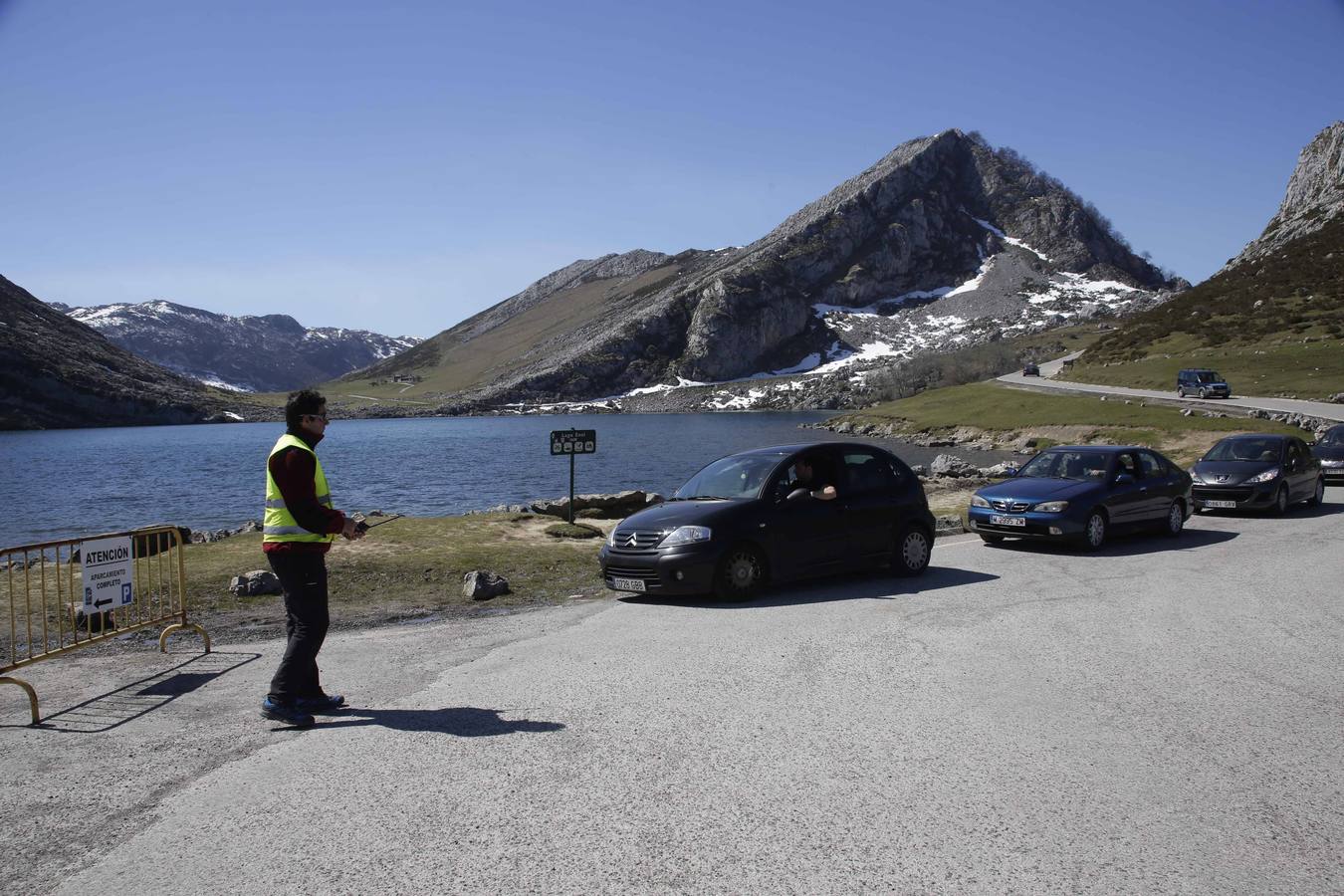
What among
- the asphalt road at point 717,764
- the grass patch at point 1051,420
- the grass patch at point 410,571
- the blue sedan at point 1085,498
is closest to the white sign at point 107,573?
the asphalt road at point 717,764

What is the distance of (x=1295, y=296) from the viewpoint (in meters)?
84.4

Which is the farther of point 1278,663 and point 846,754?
point 1278,663

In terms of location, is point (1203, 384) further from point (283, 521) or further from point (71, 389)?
point (71, 389)

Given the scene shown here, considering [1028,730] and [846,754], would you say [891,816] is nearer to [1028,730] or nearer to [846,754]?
[846,754]

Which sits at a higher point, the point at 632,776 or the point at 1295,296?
the point at 1295,296

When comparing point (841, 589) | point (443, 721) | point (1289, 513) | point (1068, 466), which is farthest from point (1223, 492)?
point (443, 721)

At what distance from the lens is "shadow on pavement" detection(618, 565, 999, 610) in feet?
37.8

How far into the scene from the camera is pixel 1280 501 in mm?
20156

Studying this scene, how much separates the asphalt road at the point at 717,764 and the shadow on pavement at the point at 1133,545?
559cm

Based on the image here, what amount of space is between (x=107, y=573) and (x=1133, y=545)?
15908 millimetres

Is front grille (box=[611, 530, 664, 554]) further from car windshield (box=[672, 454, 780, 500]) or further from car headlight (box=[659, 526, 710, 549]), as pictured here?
car windshield (box=[672, 454, 780, 500])

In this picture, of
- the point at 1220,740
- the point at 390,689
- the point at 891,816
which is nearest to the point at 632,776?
the point at 891,816

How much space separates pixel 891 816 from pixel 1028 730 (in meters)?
1.94

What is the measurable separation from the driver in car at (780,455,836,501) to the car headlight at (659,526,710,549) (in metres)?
1.41
